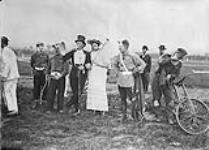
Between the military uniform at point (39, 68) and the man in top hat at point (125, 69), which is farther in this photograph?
the military uniform at point (39, 68)

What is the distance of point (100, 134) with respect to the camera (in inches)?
137

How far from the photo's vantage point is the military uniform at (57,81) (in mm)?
3596

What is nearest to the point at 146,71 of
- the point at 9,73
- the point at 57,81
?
the point at 57,81

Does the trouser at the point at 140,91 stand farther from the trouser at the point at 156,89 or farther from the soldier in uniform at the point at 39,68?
the soldier in uniform at the point at 39,68

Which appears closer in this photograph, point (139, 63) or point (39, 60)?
point (139, 63)

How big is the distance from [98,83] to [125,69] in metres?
0.30

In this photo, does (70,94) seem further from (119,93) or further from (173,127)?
(173,127)

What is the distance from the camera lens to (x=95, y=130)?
351 centimetres

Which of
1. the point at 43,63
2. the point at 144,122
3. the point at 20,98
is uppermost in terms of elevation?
the point at 43,63

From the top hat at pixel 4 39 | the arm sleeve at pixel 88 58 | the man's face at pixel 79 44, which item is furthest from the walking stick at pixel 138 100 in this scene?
the top hat at pixel 4 39

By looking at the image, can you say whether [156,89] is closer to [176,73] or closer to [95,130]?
[176,73]

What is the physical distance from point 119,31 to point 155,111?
840mm

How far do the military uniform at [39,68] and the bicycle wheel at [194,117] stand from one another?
1.36 meters

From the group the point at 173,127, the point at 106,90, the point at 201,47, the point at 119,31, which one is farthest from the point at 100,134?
the point at 201,47
